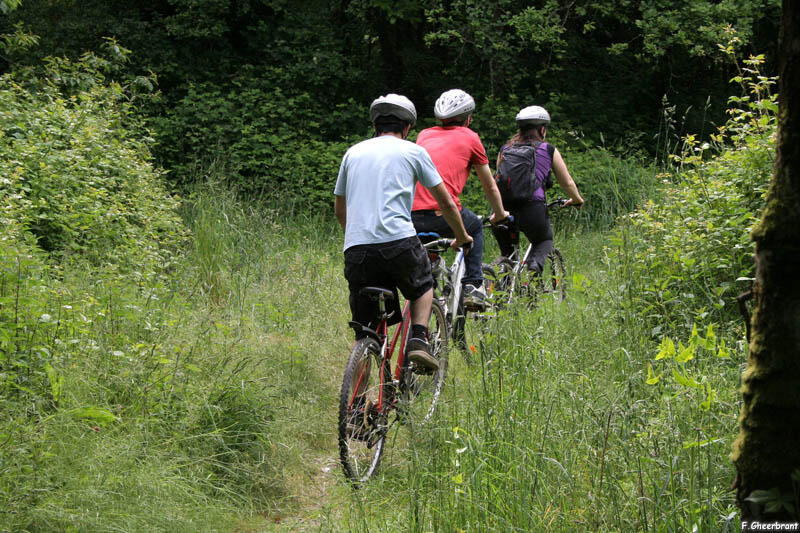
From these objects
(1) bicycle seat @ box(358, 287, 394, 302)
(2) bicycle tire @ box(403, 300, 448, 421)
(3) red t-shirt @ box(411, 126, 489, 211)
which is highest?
(3) red t-shirt @ box(411, 126, 489, 211)

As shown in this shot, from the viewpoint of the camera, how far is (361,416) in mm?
4254

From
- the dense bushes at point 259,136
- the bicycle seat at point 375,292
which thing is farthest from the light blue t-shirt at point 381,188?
the dense bushes at point 259,136

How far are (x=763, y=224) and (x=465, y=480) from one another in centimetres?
188

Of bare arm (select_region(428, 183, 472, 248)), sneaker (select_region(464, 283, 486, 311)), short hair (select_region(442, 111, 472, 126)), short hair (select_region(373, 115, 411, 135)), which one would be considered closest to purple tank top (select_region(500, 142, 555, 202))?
short hair (select_region(442, 111, 472, 126))

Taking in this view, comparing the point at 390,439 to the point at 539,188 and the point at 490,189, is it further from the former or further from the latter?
the point at 539,188

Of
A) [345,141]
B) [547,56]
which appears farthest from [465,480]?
[547,56]

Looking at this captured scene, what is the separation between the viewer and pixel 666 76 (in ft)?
52.0

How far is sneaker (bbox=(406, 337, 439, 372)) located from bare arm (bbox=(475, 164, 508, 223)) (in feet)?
5.16

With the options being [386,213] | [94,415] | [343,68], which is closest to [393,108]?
[386,213]

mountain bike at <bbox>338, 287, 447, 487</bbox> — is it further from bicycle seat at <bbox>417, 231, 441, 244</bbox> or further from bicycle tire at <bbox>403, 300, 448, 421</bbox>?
bicycle seat at <bbox>417, 231, 441, 244</bbox>

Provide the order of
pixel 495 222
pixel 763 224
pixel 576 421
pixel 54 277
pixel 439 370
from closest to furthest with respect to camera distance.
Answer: pixel 763 224, pixel 576 421, pixel 439 370, pixel 54 277, pixel 495 222

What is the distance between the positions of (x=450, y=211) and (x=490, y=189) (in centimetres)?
112

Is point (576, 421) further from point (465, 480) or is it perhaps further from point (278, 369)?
point (278, 369)

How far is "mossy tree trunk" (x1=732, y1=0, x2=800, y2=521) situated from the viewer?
5.37ft
